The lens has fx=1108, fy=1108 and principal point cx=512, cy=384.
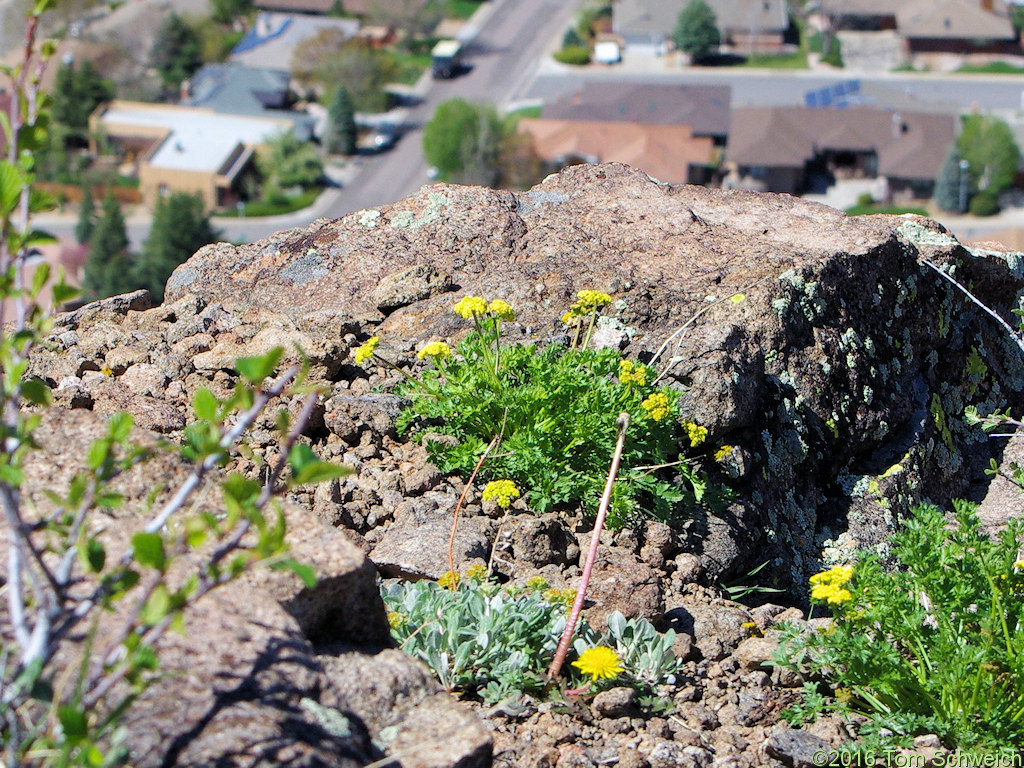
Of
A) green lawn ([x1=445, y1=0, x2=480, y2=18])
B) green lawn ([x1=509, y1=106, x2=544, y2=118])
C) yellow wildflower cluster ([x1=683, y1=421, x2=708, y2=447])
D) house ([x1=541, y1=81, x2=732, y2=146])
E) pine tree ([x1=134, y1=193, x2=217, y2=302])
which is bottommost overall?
pine tree ([x1=134, y1=193, x2=217, y2=302])

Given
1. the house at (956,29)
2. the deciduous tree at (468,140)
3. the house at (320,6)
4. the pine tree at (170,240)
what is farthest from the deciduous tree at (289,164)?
the house at (956,29)

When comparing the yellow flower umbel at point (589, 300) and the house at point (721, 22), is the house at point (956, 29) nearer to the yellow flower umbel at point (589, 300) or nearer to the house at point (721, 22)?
the house at point (721, 22)

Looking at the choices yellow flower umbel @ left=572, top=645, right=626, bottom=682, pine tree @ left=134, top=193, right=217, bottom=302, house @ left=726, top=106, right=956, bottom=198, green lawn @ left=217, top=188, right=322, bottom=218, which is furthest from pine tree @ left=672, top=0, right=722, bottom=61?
yellow flower umbel @ left=572, top=645, right=626, bottom=682

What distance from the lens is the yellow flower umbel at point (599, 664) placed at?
3227 mm

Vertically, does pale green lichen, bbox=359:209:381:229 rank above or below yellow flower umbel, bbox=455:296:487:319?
below

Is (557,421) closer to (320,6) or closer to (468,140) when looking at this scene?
(468,140)

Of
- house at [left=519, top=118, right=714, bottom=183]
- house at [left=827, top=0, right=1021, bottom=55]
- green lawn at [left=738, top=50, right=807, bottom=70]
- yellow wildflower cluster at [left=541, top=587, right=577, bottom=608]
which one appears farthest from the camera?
green lawn at [left=738, top=50, right=807, bottom=70]

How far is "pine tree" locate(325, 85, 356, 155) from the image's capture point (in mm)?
50594

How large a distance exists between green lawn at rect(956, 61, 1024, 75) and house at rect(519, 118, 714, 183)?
18.4 m

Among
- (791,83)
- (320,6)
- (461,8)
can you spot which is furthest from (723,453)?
(461,8)

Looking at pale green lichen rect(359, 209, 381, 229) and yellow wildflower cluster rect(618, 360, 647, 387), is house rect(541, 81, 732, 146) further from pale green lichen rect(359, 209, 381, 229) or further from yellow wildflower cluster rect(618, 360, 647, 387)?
yellow wildflower cluster rect(618, 360, 647, 387)

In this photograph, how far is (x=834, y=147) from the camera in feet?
156

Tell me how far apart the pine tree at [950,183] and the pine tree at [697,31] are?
57.4ft

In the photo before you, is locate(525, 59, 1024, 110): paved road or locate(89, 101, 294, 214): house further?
locate(525, 59, 1024, 110): paved road
